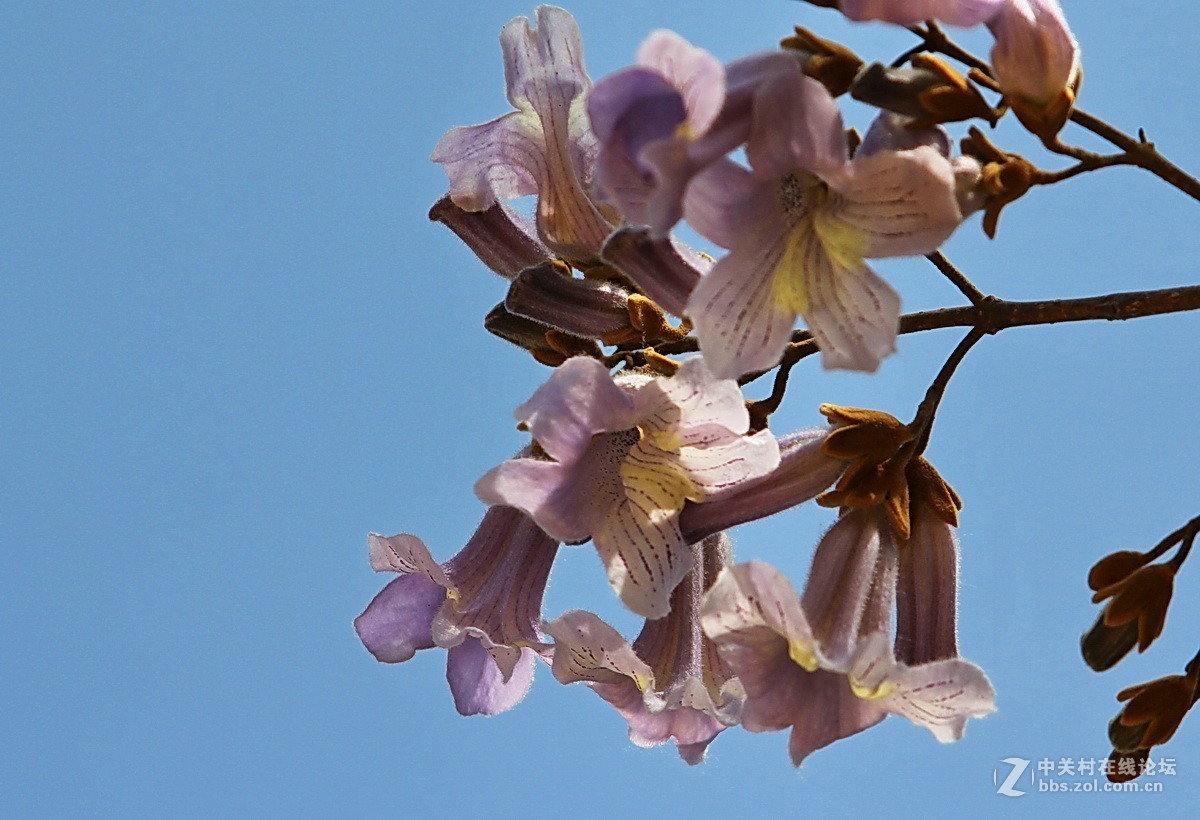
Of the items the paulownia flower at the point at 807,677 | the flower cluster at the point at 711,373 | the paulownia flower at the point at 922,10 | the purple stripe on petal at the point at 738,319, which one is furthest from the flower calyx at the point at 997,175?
the paulownia flower at the point at 807,677

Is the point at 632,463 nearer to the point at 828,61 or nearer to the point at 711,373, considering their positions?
the point at 711,373

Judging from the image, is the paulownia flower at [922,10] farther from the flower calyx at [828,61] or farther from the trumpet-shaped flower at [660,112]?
the trumpet-shaped flower at [660,112]

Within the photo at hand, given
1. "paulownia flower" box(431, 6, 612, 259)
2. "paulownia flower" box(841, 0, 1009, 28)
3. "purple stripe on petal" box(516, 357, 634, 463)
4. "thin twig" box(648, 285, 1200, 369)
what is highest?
"paulownia flower" box(431, 6, 612, 259)

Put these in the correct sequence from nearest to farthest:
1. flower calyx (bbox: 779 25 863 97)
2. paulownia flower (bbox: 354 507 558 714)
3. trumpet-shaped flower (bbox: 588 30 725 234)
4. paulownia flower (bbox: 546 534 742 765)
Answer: trumpet-shaped flower (bbox: 588 30 725 234)
flower calyx (bbox: 779 25 863 97)
paulownia flower (bbox: 546 534 742 765)
paulownia flower (bbox: 354 507 558 714)

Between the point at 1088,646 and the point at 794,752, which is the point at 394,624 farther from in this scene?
the point at 1088,646

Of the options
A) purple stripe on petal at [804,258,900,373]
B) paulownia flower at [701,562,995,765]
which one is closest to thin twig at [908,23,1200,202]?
purple stripe on petal at [804,258,900,373]

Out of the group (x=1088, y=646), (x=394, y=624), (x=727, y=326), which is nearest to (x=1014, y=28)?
(x=727, y=326)

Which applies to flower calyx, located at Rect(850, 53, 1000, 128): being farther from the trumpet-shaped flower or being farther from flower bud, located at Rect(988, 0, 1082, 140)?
the trumpet-shaped flower

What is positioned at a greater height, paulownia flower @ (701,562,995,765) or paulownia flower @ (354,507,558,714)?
paulownia flower @ (354,507,558,714)
